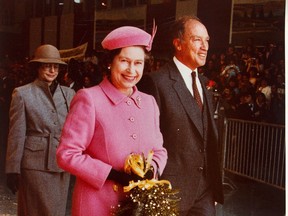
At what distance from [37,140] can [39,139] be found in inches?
0.4

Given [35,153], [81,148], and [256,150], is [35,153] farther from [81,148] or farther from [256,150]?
[256,150]

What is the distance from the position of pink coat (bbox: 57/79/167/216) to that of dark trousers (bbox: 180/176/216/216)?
0.32 meters

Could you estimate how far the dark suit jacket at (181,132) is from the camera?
2.04m

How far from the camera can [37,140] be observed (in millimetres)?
2021

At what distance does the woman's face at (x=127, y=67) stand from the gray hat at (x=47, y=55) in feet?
1.06

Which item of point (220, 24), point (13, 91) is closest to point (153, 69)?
point (220, 24)

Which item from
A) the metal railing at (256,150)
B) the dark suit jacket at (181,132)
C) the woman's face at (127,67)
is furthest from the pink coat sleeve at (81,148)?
the metal railing at (256,150)

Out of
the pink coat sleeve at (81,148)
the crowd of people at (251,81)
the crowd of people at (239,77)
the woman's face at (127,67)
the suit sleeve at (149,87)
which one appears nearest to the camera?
the pink coat sleeve at (81,148)

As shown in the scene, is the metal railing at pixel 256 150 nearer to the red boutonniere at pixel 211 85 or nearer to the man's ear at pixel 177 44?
the red boutonniere at pixel 211 85

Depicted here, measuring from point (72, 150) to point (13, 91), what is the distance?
52 centimetres

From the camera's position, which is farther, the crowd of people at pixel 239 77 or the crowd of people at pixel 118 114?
the crowd of people at pixel 239 77

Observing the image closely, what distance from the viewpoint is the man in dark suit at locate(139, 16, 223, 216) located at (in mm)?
2053

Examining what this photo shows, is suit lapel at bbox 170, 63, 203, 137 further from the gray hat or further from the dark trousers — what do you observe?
the gray hat

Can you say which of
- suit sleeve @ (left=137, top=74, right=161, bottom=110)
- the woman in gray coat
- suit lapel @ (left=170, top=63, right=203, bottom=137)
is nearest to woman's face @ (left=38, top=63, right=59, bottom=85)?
the woman in gray coat
